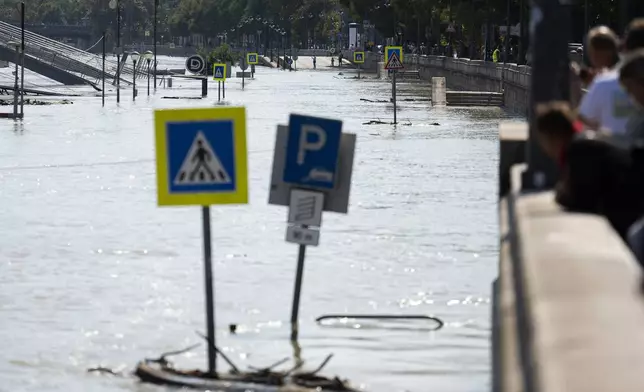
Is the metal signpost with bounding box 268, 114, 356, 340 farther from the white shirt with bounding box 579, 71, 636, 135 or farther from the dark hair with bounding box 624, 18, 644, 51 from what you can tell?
the dark hair with bounding box 624, 18, 644, 51

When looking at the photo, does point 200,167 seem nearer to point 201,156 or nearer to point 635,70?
point 201,156

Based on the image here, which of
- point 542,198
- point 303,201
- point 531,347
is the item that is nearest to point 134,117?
point 303,201

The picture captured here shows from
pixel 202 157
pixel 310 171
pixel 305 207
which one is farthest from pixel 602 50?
pixel 305 207

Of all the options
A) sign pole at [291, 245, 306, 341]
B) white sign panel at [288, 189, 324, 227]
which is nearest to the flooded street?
sign pole at [291, 245, 306, 341]

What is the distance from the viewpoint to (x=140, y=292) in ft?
62.1

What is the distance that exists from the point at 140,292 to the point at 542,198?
981cm

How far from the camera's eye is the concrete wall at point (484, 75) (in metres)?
Answer: 64.8

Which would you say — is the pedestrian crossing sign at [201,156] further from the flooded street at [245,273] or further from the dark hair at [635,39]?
the dark hair at [635,39]

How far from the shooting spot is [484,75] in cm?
8769

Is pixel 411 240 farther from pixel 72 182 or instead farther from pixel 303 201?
pixel 72 182

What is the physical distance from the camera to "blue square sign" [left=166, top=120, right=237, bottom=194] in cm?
1296

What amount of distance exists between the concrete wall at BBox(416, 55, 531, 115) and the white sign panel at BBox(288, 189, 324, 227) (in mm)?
43787

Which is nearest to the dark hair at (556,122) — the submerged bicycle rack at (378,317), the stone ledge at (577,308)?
the stone ledge at (577,308)

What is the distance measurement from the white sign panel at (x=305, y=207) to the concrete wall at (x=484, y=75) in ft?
144
